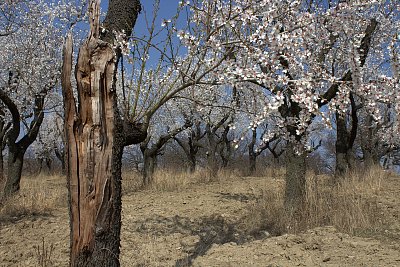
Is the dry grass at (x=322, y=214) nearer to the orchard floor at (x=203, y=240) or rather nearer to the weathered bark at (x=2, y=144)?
the orchard floor at (x=203, y=240)

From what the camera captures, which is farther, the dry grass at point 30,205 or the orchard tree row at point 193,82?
the dry grass at point 30,205

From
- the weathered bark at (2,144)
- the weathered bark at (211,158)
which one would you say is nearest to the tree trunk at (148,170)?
the weathered bark at (211,158)

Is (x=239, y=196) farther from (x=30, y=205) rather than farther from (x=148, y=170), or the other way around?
(x=148, y=170)

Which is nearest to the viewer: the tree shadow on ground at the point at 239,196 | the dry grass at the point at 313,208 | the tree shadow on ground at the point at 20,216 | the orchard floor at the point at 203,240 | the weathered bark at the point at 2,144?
the orchard floor at the point at 203,240

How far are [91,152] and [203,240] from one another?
3808 millimetres

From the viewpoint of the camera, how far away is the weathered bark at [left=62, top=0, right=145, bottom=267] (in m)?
3.04

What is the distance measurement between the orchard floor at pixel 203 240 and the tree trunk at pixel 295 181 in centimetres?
80

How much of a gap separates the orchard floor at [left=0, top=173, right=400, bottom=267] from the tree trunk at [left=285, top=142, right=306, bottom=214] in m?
0.80

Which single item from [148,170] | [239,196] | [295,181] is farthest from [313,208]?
[148,170]

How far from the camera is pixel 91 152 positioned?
3.06 m

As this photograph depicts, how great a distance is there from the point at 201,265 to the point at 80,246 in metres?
2.19

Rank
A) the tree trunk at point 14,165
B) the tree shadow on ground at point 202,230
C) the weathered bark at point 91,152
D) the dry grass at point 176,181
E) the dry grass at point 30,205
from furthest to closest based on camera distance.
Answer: the dry grass at point 176,181 → the tree trunk at point 14,165 → the dry grass at point 30,205 → the tree shadow on ground at point 202,230 → the weathered bark at point 91,152

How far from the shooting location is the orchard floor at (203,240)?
4.89 meters

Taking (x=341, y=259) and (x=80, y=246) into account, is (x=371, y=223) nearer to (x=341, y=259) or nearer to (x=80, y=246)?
(x=341, y=259)
